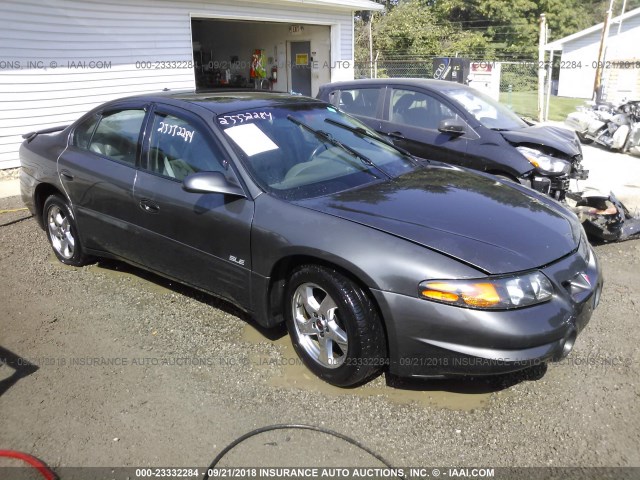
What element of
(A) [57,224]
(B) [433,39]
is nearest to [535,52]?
(B) [433,39]

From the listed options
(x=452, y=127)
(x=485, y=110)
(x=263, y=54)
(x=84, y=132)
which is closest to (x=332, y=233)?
(x=84, y=132)

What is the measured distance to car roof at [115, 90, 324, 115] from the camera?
390 centimetres

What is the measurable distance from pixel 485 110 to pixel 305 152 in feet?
12.3

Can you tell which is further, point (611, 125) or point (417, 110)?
point (611, 125)

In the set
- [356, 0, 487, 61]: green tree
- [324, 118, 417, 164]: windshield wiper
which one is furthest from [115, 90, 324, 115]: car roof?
[356, 0, 487, 61]: green tree

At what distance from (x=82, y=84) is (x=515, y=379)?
9842 mm

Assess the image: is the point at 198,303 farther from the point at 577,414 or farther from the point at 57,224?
Result: the point at 577,414

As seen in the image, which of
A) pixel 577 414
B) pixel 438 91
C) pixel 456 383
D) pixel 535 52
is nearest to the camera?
pixel 577 414

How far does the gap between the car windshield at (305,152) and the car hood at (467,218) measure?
0.59ft

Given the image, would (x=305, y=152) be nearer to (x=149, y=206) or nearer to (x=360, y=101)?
(x=149, y=206)

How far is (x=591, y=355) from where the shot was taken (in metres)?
3.53

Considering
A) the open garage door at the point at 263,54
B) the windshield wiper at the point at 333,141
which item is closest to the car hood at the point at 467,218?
the windshield wiper at the point at 333,141

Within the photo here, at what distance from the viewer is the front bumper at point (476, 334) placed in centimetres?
267

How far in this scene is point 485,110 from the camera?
6746 mm
